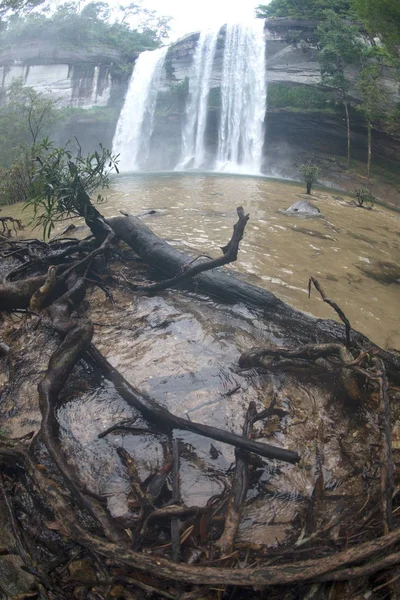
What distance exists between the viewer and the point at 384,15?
12359 mm

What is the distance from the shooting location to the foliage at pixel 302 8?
26.8 m

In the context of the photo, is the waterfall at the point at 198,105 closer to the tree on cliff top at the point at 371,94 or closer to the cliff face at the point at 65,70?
the cliff face at the point at 65,70

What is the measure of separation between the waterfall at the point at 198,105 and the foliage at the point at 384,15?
1623 cm

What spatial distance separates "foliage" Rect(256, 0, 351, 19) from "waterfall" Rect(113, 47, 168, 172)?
908 cm

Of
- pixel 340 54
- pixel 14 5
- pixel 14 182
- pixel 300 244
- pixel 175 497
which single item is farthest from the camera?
pixel 14 5

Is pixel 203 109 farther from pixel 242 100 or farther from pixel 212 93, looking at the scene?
pixel 242 100

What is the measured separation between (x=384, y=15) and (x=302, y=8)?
21.6 metres

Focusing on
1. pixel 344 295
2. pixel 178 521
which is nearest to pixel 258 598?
pixel 178 521

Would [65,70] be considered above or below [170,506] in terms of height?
above

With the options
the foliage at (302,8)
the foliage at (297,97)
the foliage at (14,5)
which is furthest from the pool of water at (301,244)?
the foliage at (14,5)

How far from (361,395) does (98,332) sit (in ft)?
8.72

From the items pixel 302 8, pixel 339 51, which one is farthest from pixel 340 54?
pixel 302 8

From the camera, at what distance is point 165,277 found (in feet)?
17.6

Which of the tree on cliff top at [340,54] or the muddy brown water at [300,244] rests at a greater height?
the tree on cliff top at [340,54]
